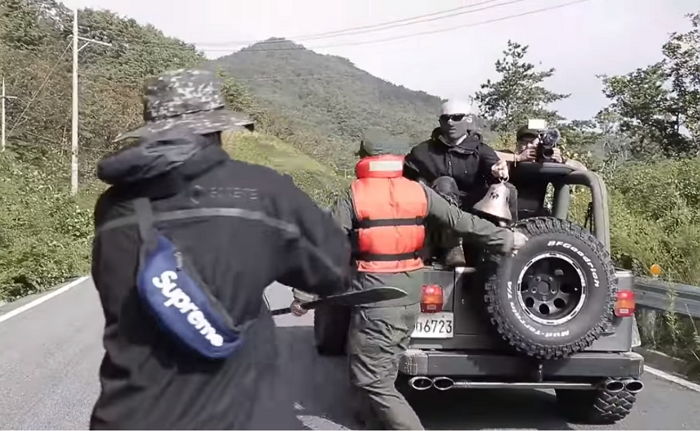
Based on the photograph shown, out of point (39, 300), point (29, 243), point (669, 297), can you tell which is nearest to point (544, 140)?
point (669, 297)

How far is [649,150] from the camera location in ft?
84.9

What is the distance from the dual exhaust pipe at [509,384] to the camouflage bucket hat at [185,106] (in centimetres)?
353

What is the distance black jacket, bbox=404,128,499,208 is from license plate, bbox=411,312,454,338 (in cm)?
104

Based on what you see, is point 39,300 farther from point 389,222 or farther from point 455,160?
point 389,222

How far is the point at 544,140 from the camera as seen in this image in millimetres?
6211

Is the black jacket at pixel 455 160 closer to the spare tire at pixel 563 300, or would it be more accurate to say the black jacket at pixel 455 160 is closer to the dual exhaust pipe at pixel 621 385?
the spare tire at pixel 563 300

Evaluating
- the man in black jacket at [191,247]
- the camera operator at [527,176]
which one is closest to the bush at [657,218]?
the camera operator at [527,176]

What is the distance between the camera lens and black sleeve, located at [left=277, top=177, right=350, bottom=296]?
2189 mm

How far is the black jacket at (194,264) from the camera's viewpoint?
2090 mm

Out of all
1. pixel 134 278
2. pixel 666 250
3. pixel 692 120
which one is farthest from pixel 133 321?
pixel 692 120

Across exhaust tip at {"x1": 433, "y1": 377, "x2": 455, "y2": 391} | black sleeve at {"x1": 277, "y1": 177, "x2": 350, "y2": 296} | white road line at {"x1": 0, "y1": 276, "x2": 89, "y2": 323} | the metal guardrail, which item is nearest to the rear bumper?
exhaust tip at {"x1": 433, "y1": 377, "x2": 455, "y2": 391}

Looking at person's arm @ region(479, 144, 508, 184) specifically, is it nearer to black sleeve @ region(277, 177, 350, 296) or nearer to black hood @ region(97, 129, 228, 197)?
black sleeve @ region(277, 177, 350, 296)

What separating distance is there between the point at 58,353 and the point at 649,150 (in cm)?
2144

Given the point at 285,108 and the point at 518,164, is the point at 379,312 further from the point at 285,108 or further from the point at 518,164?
the point at 285,108
